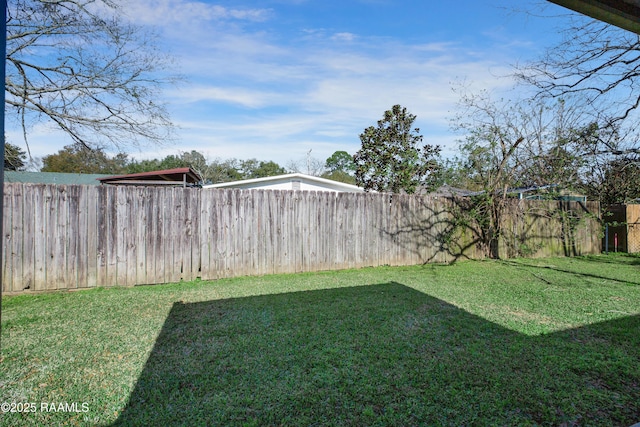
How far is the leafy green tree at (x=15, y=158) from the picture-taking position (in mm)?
7215

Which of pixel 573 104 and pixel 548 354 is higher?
pixel 573 104

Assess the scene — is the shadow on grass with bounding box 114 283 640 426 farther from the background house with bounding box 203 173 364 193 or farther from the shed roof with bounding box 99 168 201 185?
the background house with bounding box 203 173 364 193

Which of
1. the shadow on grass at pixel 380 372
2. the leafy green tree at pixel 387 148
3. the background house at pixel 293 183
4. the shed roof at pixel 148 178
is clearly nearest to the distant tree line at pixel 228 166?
the leafy green tree at pixel 387 148

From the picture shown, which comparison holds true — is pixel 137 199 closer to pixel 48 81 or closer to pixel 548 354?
pixel 48 81

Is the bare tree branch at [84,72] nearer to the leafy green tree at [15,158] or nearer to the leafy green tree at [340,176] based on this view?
the leafy green tree at [15,158]

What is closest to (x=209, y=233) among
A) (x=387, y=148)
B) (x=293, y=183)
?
(x=293, y=183)

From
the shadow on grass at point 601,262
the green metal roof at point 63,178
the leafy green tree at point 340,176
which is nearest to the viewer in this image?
the shadow on grass at point 601,262

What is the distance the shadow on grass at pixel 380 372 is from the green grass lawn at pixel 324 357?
14 millimetres

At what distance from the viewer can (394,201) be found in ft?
25.9

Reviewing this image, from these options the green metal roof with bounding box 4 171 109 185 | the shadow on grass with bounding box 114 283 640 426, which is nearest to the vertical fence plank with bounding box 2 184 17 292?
the shadow on grass with bounding box 114 283 640 426

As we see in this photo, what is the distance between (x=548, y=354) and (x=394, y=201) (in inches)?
198

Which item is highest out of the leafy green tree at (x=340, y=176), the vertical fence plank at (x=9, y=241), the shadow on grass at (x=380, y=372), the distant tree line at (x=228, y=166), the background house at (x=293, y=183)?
the distant tree line at (x=228, y=166)

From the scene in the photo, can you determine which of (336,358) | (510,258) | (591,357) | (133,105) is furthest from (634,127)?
(133,105)

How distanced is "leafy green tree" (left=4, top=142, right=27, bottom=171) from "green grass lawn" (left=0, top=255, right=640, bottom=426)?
378cm
